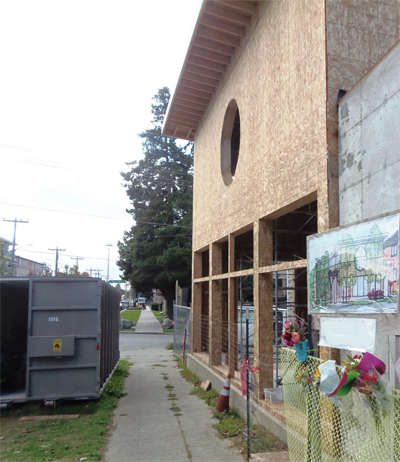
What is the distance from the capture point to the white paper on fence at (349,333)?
3.78 m

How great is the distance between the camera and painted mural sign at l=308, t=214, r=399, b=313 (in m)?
3.74

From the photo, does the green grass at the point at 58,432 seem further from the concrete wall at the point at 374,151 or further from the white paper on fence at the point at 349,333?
the concrete wall at the point at 374,151

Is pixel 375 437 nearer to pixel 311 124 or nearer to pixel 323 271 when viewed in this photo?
pixel 323 271

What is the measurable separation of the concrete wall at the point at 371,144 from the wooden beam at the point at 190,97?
674 centimetres

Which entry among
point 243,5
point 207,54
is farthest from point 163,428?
point 207,54

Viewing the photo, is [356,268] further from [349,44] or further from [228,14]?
[228,14]

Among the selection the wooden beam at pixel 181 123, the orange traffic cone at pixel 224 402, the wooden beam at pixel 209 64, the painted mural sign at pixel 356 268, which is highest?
the wooden beam at pixel 209 64

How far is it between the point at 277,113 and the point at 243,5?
8.75 ft

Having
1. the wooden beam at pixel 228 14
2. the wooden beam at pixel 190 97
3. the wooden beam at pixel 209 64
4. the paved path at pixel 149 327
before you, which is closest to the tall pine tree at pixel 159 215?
the paved path at pixel 149 327

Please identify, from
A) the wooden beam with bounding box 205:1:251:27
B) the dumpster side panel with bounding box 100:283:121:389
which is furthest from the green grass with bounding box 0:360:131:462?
the wooden beam with bounding box 205:1:251:27

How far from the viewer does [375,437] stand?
9.61ft

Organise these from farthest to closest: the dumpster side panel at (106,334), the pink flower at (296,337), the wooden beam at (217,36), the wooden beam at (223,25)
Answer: the wooden beam at (217,36), the dumpster side panel at (106,334), the wooden beam at (223,25), the pink flower at (296,337)

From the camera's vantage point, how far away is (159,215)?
3322 cm

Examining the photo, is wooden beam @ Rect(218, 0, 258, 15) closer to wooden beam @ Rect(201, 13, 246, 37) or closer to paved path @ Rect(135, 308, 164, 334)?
wooden beam @ Rect(201, 13, 246, 37)
